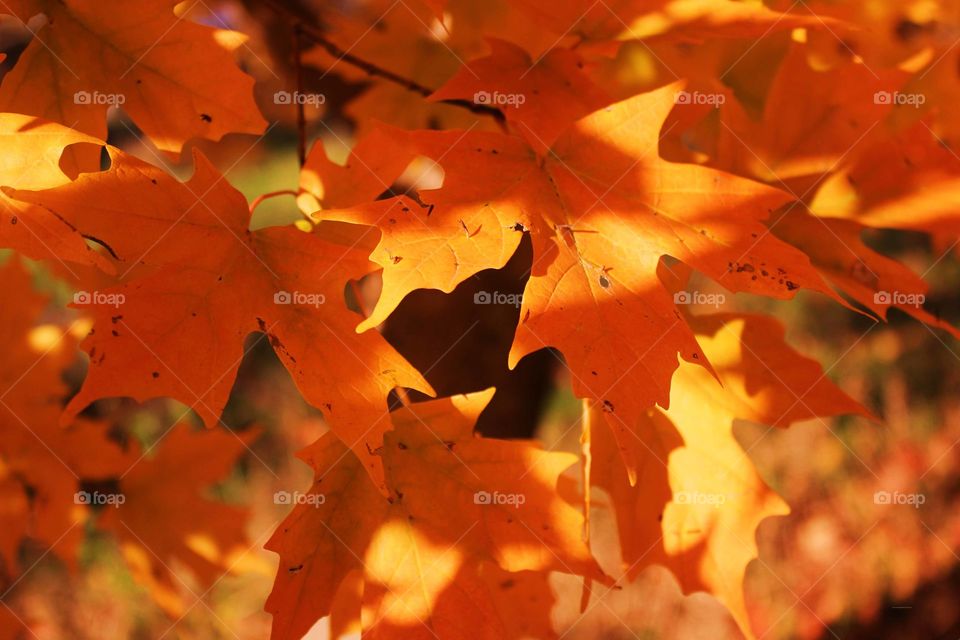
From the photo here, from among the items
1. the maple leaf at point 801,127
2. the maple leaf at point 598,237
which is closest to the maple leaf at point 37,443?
the maple leaf at point 598,237

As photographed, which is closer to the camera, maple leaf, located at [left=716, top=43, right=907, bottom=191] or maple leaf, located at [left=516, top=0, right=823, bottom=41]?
maple leaf, located at [left=516, top=0, right=823, bottom=41]

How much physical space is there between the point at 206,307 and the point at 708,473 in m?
0.76

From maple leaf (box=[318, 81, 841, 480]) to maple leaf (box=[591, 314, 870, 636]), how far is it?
0.23 meters

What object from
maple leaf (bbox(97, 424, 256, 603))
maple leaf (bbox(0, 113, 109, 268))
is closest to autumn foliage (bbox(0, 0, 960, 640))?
maple leaf (bbox(0, 113, 109, 268))

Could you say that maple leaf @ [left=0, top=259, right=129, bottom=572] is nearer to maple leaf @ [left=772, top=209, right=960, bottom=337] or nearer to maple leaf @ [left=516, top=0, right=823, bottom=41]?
maple leaf @ [left=516, top=0, right=823, bottom=41]

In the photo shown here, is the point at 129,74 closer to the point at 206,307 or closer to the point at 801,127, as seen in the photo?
the point at 206,307

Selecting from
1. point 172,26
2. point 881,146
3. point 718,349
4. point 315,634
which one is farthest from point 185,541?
point 881,146

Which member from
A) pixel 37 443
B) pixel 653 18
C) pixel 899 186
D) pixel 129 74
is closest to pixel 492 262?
pixel 653 18

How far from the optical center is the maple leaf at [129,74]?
1.04 metres

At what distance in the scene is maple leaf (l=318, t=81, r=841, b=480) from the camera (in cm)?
86

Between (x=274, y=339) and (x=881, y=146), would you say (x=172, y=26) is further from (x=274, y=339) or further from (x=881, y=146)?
(x=881, y=146)

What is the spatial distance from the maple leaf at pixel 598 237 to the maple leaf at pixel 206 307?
8 centimetres

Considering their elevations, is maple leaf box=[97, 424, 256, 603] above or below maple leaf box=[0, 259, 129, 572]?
below

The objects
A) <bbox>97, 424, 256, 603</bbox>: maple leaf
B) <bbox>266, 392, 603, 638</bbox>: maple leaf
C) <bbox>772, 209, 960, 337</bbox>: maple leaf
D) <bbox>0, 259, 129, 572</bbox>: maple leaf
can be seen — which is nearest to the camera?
<bbox>266, 392, 603, 638</bbox>: maple leaf
